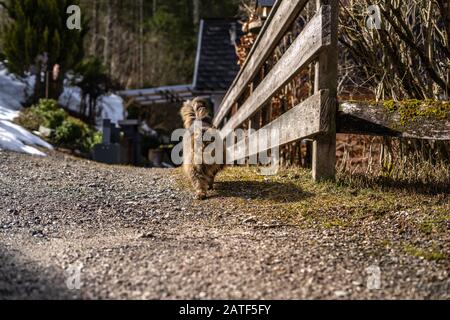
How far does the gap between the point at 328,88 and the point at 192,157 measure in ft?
5.45

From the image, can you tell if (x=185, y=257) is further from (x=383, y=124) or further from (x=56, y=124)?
(x=56, y=124)

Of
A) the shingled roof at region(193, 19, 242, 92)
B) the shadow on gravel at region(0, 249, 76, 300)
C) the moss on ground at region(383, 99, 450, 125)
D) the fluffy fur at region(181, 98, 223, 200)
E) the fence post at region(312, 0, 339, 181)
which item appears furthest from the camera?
the shingled roof at region(193, 19, 242, 92)

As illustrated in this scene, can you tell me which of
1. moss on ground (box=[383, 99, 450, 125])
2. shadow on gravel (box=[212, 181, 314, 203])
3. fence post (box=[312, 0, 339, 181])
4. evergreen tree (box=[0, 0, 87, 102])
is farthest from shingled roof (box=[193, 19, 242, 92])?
moss on ground (box=[383, 99, 450, 125])

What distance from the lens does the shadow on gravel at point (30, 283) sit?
214 cm

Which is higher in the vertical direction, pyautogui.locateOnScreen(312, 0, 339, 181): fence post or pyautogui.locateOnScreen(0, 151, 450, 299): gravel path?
pyautogui.locateOnScreen(312, 0, 339, 181): fence post

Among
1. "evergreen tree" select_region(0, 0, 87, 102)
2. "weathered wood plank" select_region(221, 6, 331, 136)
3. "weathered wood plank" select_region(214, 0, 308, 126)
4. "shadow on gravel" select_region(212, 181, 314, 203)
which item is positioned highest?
"evergreen tree" select_region(0, 0, 87, 102)

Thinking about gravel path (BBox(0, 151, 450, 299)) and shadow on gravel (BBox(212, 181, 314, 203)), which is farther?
shadow on gravel (BBox(212, 181, 314, 203))

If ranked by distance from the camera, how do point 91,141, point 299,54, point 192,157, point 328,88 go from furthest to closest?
point 91,141, point 192,157, point 299,54, point 328,88

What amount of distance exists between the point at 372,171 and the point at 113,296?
289 centimetres

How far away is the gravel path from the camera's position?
2.21 m

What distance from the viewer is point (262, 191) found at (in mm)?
4445

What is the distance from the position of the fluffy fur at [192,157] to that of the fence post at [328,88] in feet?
3.38

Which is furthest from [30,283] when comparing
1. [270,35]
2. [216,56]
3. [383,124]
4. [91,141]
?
[216,56]

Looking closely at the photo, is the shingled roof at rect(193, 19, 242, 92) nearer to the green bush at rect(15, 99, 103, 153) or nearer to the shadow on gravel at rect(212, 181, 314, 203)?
the green bush at rect(15, 99, 103, 153)
